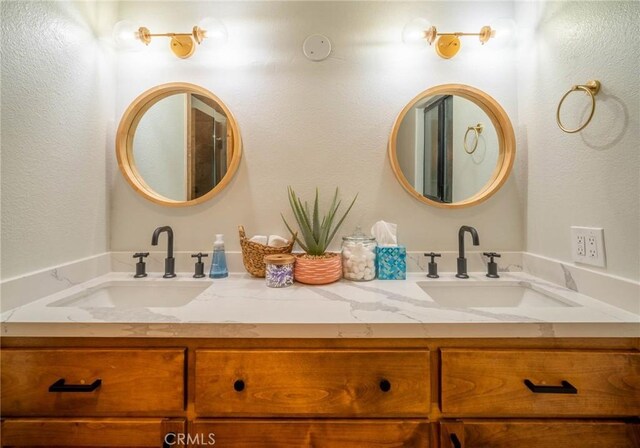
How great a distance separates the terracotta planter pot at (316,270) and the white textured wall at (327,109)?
287mm

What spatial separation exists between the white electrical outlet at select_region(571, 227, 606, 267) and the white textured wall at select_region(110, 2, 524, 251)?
0.95 ft

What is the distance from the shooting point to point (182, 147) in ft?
4.21

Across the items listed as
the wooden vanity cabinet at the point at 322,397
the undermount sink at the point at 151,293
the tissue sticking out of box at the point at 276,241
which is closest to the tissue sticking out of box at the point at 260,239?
the tissue sticking out of box at the point at 276,241

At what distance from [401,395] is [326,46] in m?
1.37

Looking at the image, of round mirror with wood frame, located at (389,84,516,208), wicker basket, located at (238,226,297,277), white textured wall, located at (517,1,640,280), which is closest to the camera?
white textured wall, located at (517,1,640,280)

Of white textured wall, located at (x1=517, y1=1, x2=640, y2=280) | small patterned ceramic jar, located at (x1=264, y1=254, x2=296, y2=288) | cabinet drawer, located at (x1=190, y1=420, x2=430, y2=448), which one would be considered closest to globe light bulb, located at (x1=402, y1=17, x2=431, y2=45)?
white textured wall, located at (x1=517, y1=1, x2=640, y2=280)

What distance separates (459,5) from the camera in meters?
1.27

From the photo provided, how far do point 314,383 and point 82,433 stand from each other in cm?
60

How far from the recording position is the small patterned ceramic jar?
1.02 m

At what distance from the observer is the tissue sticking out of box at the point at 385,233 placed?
1.17 m

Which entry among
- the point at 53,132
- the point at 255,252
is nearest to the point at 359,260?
the point at 255,252

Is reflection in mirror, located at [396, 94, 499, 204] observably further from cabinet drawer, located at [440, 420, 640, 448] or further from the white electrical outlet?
cabinet drawer, located at [440, 420, 640, 448]

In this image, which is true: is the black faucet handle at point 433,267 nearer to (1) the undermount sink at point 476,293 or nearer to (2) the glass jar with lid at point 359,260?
(1) the undermount sink at point 476,293

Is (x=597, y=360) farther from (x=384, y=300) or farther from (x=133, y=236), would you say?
(x=133, y=236)
